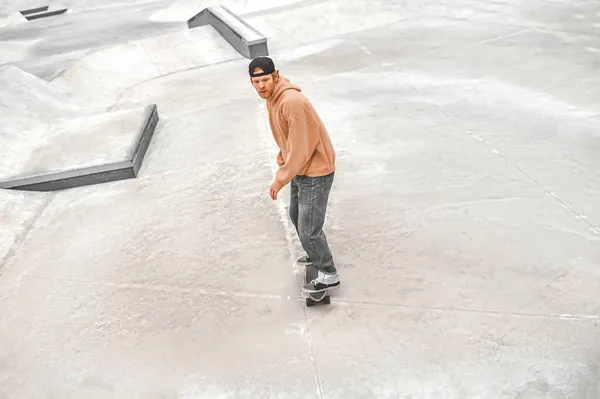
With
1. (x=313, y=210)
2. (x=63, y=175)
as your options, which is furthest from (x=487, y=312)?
(x=63, y=175)

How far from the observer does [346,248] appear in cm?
449

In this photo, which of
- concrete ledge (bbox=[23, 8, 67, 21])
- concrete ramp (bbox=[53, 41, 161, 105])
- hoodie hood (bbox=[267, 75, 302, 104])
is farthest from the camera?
concrete ledge (bbox=[23, 8, 67, 21])

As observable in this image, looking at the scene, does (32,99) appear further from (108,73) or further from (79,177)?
(79,177)

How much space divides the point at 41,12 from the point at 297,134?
798 inches

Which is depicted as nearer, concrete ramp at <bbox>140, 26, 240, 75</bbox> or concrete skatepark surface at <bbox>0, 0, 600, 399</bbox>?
concrete skatepark surface at <bbox>0, 0, 600, 399</bbox>

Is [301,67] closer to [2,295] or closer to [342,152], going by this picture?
[342,152]

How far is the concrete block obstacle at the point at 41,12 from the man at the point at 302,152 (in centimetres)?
1888

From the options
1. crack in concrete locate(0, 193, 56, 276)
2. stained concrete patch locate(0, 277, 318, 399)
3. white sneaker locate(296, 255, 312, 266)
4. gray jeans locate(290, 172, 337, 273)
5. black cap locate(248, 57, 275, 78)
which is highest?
black cap locate(248, 57, 275, 78)

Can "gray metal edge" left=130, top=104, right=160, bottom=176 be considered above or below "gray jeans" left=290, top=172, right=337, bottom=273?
below

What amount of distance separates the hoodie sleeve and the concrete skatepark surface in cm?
118

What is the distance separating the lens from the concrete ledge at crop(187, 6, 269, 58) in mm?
10547

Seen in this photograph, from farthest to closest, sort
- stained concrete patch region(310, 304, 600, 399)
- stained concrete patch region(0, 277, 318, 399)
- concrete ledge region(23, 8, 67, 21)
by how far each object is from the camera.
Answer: concrete ledge region(23, 8, 67, 21), stained concrete patch region(0, 277, 318, 399), stained concrete patch region(310, 304, 600, 399)

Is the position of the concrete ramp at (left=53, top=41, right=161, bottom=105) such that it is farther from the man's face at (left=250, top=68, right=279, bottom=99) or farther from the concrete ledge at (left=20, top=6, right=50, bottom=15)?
the concrete ledge at (left=20, top=6, right=50, bottom=15)

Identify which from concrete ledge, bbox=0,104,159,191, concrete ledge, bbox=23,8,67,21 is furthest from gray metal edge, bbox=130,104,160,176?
concrete ledge, bbox=23,8,67,21
